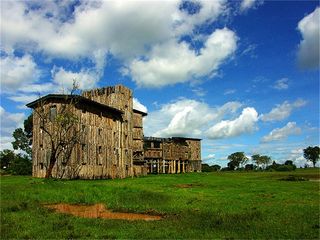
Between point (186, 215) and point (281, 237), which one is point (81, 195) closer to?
point (186, 215)

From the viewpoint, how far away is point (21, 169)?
68250 millimetres

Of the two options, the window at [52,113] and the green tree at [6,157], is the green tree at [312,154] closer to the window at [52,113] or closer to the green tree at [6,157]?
the green tree at [6,157]

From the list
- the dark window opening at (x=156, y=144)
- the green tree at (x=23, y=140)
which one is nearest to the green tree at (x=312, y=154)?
the dark window opening at (x=156, y=144)

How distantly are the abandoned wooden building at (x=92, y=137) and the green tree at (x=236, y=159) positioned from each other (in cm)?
8577

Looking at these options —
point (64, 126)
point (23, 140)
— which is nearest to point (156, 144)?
point (23, 140)

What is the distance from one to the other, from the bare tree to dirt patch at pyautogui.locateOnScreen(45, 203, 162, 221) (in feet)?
75.8

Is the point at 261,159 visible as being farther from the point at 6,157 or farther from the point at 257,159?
the point at 6,157

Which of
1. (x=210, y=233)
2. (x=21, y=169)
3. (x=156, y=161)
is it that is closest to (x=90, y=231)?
(x=210, y=233)

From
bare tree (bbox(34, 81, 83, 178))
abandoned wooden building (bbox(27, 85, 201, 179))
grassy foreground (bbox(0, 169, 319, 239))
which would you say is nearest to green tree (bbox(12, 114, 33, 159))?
abandoned wooden building (bbox(27, 85, 201, 179))

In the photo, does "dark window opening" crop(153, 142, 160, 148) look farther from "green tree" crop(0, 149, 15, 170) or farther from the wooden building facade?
"green tree" crop(0, 149, 15, 170)

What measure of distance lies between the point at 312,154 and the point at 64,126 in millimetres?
133873

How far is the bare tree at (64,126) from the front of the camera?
46.0 metres

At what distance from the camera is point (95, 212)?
2131cm

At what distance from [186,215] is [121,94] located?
49.0 metres
